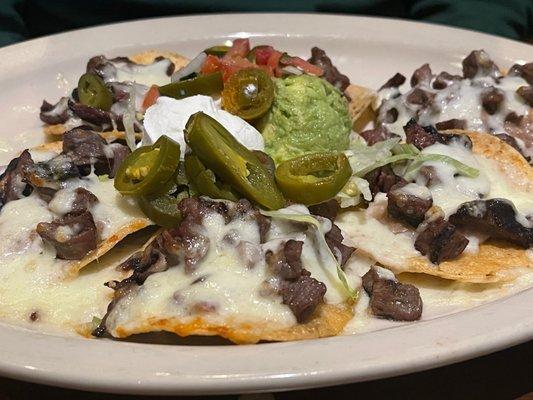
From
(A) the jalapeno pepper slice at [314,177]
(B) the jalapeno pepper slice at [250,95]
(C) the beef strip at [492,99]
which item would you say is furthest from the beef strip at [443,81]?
(A) the jalapeno pepper slice at [314,177]

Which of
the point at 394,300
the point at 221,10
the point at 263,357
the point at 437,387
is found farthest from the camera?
the point at 221,10

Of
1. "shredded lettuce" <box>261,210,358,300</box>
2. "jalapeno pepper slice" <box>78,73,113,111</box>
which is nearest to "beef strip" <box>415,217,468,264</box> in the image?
"shredded lettuce" <box>261,210,358,300</box>

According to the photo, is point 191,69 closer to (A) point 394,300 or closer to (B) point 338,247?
(B) point 338,247

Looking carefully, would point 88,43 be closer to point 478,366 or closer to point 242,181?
point 242,181

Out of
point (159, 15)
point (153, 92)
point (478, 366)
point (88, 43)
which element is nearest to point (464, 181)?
point (478, 366)

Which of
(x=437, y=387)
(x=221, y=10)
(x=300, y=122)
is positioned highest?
(x=300, y=122)

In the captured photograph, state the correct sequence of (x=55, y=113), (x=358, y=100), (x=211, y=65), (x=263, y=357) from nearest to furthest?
(x=263, y=357), (x=211, y=65), (x=55, y=113), (x=358, y=100)

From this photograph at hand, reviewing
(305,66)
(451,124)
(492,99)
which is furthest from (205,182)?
(492,99)
